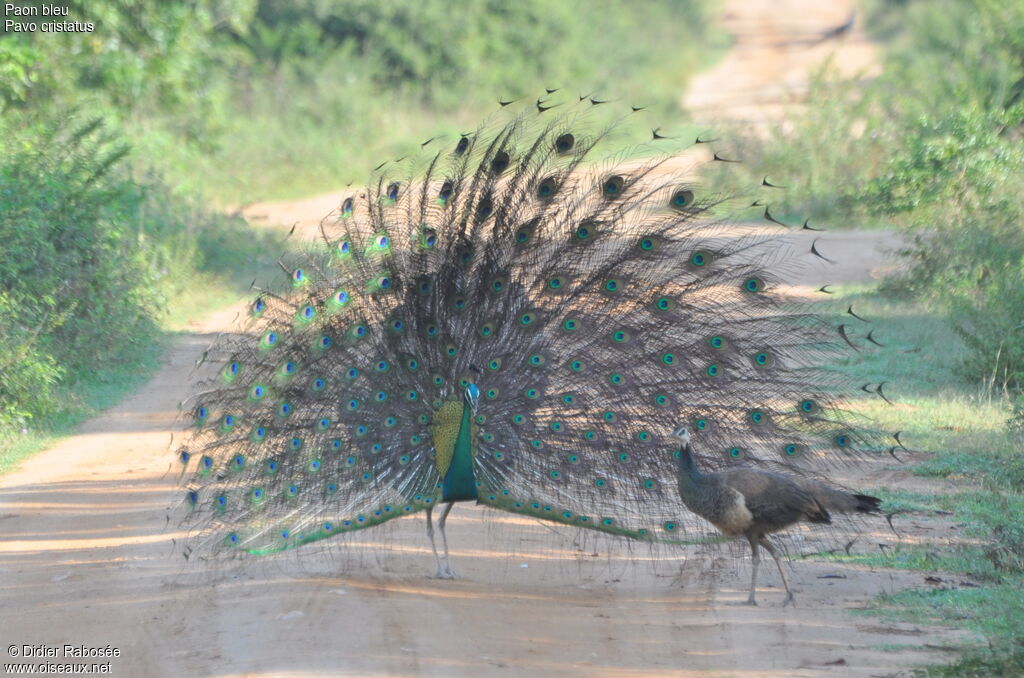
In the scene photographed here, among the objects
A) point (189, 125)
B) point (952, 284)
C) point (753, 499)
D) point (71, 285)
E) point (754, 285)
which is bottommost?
point (753, 499)

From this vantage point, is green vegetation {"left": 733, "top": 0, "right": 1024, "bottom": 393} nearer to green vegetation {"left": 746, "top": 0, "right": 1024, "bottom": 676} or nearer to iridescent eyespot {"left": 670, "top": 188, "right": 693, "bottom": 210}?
green vegetation {"left": 746, "top": 0, "right": 1024, "bottom": 676}

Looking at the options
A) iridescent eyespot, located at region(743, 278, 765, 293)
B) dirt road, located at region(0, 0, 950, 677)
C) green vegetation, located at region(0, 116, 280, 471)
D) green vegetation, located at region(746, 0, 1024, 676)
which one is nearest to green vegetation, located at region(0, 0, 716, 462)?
green vegetation, located at region(0, 116, 280, 471)

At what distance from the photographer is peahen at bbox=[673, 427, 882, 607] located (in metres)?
5.98

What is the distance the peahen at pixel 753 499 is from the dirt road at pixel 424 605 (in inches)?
19.1

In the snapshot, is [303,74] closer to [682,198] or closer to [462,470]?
[682,198]

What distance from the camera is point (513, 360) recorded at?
6.61 metres

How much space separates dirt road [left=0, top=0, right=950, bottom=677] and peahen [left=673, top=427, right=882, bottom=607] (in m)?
0.48

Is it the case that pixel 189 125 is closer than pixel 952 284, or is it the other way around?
pixel 952 284

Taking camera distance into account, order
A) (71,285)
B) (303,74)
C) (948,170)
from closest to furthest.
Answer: (71,285) → (948,170) → (303,74)

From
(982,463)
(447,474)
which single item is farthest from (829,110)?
(447,474)

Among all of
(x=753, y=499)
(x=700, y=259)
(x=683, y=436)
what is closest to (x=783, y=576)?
(x=753, y=499)

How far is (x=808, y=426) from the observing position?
6469 mm

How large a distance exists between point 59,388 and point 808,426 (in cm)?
711

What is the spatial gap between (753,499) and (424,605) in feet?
5.62
